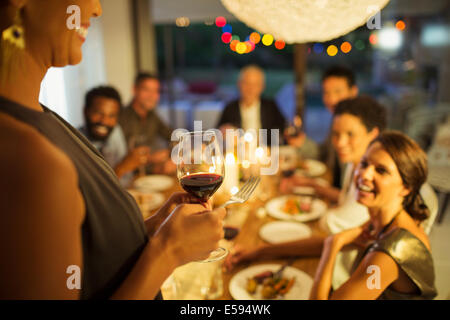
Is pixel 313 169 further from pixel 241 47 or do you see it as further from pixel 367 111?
pixel 241 47

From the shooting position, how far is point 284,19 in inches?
45.4

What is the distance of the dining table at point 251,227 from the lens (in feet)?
4.32

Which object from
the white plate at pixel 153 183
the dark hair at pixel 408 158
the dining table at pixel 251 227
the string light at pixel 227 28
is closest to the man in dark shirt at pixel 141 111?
the white plate at pixel 153 183

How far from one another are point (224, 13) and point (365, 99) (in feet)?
9.91

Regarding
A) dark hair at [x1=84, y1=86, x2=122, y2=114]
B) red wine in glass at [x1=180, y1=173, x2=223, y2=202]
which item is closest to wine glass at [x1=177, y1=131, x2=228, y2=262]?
red wine in glass at [x1=180, y1=173, x2=223, y2=202]

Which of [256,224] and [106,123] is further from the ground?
[106,123]

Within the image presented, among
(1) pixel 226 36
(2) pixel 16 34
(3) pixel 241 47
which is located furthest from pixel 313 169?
(3) pixel 241 47

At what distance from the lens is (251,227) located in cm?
179

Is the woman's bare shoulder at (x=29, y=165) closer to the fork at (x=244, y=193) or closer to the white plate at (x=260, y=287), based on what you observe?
the fork at (x=244, y=193)

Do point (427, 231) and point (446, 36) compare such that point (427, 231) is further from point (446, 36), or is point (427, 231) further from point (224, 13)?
point (446, 36)

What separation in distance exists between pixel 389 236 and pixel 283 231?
2.16 feet

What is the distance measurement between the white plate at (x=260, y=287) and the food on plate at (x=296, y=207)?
587 mm

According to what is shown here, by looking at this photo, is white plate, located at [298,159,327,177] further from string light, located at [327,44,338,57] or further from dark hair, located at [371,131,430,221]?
string light, located at [327,44,338,57]

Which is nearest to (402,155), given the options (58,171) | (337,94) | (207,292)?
(207,292)
